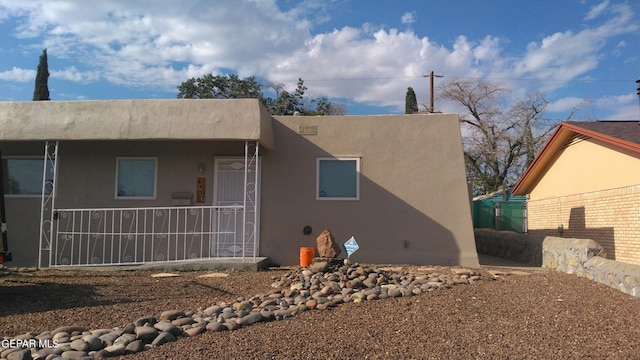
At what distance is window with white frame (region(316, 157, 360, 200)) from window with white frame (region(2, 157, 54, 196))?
6291 mm

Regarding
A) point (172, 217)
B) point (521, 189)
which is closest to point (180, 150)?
point (172, 217)

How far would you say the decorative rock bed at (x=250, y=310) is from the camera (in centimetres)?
462

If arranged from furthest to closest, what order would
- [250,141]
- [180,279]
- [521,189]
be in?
1. [521,189]
2. [250,141]
3. [180,279]

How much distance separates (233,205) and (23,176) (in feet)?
16.1

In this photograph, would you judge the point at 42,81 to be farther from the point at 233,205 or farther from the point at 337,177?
the point at 337,177

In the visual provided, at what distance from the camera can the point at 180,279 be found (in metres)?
8.38

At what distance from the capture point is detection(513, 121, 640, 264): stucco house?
35.6 feet

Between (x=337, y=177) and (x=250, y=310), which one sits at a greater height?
(x=337, y=177)

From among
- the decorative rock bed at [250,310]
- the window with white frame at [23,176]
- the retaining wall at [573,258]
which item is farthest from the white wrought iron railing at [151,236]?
the retaining wall at [573,258]

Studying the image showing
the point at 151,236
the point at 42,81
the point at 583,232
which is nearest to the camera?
the point at 151,236

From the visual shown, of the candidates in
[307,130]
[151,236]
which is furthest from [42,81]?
[307,130]

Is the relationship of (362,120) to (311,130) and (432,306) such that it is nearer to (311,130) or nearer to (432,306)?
(311,130)

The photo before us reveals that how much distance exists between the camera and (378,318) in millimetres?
5664

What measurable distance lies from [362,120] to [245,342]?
6.96 m
